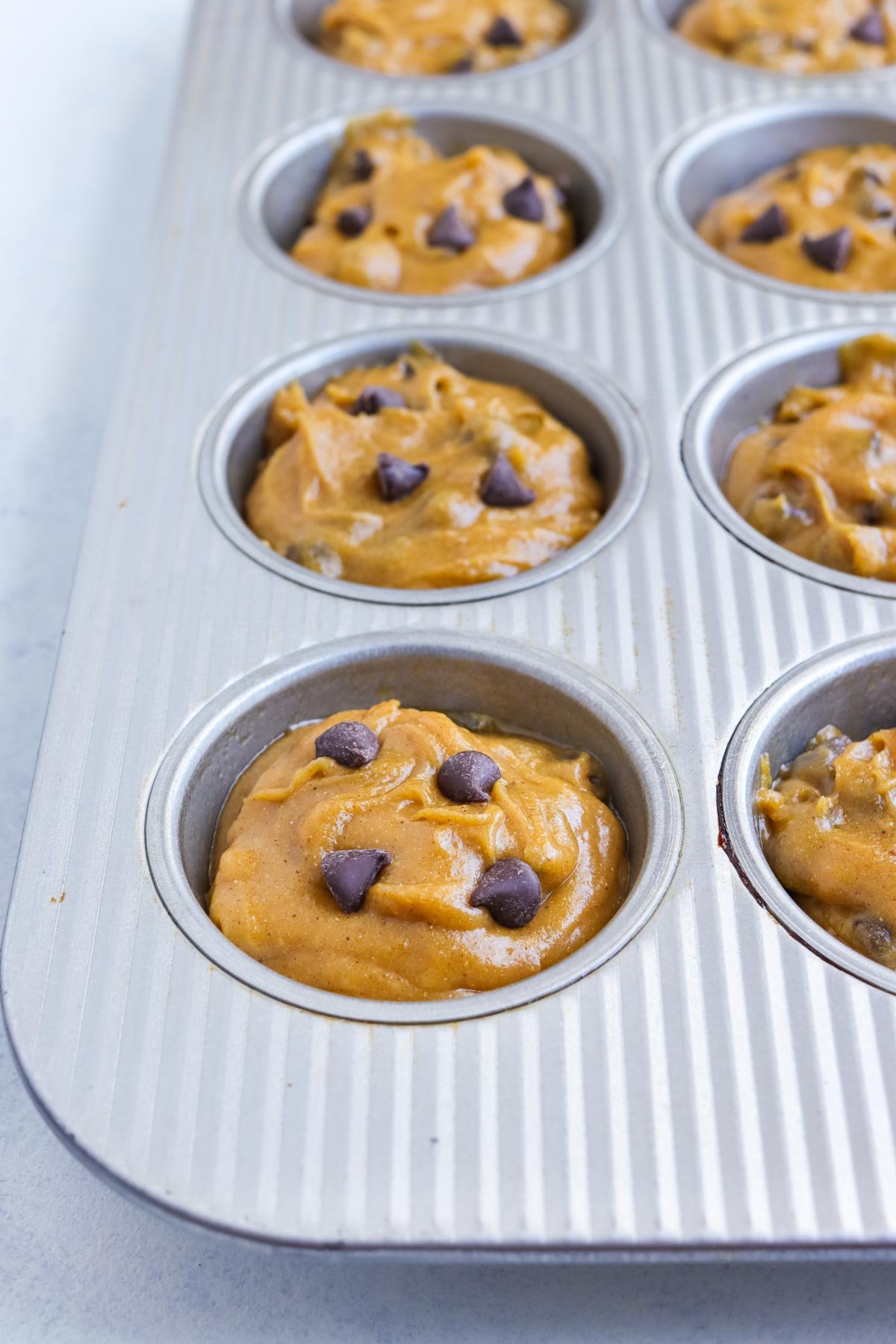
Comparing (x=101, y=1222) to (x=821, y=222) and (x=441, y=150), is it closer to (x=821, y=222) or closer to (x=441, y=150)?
(x=821, y=222)

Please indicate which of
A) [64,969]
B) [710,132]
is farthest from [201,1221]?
[710,132]

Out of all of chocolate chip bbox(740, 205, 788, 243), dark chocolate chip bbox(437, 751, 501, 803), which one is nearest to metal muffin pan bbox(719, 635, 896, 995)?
dark chocolate chip bbox(437, 751, 501, 803)

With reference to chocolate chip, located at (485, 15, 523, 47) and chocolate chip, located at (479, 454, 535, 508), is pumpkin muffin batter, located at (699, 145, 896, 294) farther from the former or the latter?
chocolate chip, located at (479, 454, 535, 508)

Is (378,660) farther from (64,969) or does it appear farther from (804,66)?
(804,66)

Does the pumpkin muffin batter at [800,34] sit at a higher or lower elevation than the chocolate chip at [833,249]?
higher

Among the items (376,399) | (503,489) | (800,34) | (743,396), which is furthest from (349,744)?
(800,34)

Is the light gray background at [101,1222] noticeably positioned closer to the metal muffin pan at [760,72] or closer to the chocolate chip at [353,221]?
the chocolate chip at [353,221]

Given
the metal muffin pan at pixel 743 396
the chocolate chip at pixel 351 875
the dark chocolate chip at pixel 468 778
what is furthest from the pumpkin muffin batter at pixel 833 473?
the chocolate chip at pixel 351 875
